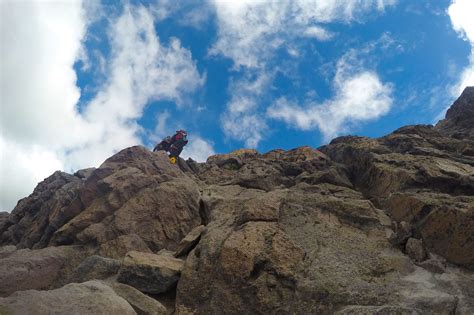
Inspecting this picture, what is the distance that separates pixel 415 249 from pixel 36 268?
21.1 metres

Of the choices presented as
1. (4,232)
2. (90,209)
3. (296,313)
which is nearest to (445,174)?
(296,313)

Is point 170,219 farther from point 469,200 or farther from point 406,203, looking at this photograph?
point 469,200

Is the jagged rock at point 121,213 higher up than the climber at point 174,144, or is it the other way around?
the climber at point 174,144

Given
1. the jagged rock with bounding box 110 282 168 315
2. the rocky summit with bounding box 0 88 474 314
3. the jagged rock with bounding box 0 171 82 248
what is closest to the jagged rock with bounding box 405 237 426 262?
the rocky summit with bounding box 0 88 474 314

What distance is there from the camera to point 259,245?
19.3 meters

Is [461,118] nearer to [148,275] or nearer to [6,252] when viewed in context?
[148,275]

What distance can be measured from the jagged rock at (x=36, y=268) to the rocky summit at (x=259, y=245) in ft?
0.23

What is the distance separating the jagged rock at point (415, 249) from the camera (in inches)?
754

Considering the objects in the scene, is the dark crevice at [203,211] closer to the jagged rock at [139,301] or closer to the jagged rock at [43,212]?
the jagged rock at [43,212]

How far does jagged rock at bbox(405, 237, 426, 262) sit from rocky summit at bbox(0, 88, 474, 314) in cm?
5

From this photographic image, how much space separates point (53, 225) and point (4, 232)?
1430 cm

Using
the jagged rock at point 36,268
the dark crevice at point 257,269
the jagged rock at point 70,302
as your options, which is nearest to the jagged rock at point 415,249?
the dark crevice at point 257,269

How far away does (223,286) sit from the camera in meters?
17.8

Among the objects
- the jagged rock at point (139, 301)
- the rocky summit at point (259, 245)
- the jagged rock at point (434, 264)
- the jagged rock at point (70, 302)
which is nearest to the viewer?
the jagged rock at point (70, 302)
